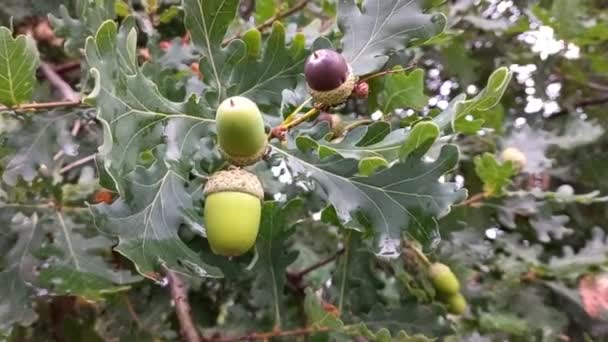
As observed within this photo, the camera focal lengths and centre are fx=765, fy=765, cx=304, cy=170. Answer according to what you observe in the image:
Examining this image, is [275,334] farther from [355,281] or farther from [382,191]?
[382,191]

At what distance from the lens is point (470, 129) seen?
1005mm

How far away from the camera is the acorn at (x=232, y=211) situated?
88 centimetres

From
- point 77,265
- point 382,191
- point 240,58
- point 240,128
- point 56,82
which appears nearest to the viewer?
point 240,128

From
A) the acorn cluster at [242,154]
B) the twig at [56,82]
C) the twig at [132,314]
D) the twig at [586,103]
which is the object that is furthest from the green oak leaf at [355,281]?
the twig at [586,103]

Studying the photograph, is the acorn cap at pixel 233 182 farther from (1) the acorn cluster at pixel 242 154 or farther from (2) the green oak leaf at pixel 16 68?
(2) the green oak leaf at pixel 16 68

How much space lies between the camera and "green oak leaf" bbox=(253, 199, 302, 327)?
1228mm

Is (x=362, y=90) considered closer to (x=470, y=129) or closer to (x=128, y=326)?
(x=470, y=129)

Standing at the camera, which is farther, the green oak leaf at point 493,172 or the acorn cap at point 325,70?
the green oak leaf at point 493,172

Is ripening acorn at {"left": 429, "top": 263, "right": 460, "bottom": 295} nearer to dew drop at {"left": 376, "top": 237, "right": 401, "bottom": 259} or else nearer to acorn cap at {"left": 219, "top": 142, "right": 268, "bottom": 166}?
dew drop at {"left": 376, "top": 237, "right": 401, "bottom": 259}

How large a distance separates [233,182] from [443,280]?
26.3 inches

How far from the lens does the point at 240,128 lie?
83 cm

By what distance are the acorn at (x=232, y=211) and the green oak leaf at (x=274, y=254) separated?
25cm

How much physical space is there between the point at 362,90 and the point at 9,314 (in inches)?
27.6

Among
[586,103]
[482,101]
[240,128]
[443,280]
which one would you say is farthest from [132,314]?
[586,103]
